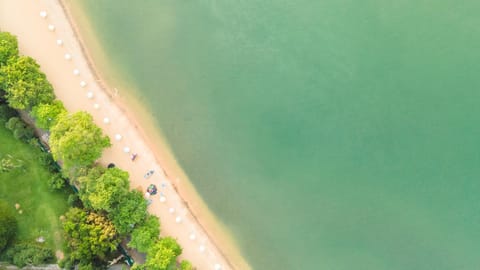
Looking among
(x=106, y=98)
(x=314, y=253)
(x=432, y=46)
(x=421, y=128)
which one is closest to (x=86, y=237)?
(x=106, y=98)

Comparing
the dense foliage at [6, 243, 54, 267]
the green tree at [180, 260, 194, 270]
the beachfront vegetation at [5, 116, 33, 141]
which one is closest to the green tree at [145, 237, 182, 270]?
the green tree at [180, 260, 194, 270]

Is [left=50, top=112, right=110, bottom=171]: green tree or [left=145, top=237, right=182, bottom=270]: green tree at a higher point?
[left=50, top=112, right=110, bottom=171]: green tree

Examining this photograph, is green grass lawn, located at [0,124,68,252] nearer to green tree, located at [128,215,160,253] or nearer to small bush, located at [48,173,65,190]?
small bush, located at [48,173,65,190]

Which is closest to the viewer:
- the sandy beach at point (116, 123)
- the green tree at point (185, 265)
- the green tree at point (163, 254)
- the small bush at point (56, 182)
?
the green tree at point (163, 254)

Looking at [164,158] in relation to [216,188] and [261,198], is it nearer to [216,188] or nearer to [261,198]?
[216,188]

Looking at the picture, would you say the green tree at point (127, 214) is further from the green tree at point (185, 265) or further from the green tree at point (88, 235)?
the green tree at point (185, 265)

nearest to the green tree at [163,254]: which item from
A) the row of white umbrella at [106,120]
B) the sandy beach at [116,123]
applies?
the sandy beach at [116,123]

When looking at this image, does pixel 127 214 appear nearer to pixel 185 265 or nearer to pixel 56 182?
pixel 185 265
